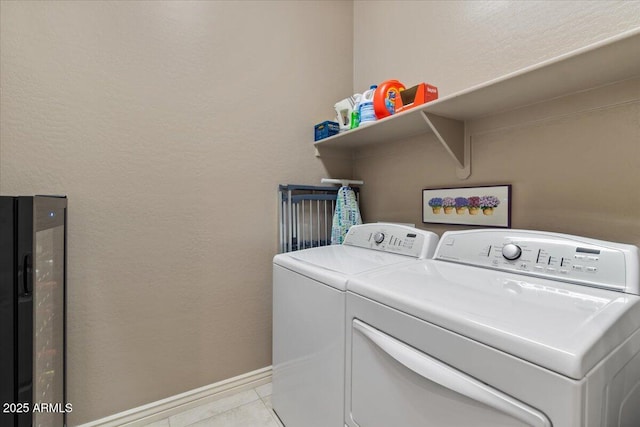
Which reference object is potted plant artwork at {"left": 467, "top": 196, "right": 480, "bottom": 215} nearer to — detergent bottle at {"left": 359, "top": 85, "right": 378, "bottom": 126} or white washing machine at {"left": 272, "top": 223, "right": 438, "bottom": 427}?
white washing machine at {"left": 272, "top": 223, "right": 438, "bottom": 427}

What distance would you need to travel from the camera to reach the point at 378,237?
155cm

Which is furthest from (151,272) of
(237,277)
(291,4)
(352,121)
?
(291,4)

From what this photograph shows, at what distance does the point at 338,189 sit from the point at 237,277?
89 centimetres

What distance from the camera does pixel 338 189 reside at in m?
2.08

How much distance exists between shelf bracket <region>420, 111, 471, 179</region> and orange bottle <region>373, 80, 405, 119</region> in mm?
298

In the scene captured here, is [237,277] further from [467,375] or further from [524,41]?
[524,41]

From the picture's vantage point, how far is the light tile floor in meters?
1.53

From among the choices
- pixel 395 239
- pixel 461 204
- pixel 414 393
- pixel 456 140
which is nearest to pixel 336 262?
pixel 395 239

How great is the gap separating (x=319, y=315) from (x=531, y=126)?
117 centimetres

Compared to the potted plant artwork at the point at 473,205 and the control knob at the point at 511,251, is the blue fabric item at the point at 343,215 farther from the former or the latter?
the control knob at the point at 511,251

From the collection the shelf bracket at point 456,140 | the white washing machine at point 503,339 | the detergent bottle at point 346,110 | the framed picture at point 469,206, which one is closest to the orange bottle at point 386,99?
the detergent bottle at point 346,110

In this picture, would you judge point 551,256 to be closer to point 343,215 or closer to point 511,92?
point 511,92

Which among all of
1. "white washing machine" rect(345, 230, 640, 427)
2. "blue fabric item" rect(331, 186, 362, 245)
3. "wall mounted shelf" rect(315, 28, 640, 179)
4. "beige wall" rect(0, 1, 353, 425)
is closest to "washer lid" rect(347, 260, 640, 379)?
"white washing machine" rect(345, 230, 640, 427)

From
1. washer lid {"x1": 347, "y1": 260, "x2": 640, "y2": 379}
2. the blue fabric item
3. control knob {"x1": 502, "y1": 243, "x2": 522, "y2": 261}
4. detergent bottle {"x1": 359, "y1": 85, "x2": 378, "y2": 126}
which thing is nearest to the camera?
washer lid {"x1": 347, "y1": 260, "x2": 640, "y2": 379}
